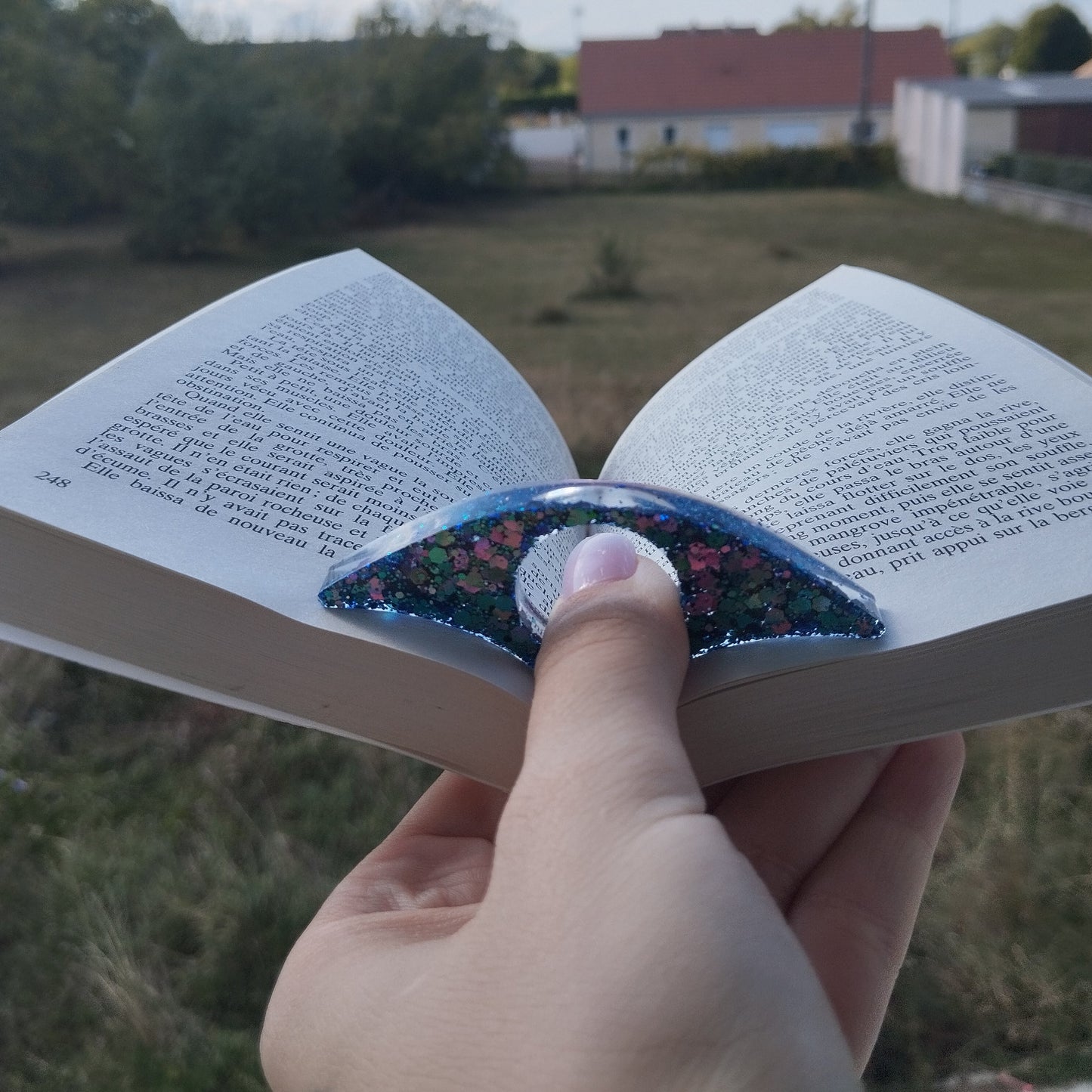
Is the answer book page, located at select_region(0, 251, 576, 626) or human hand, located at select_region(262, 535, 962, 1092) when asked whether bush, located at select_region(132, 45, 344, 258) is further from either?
human hand, located at select_region(262, 535, 962, 1092)

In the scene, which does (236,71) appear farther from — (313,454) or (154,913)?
(313,454)

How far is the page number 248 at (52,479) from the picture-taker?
0.52 m

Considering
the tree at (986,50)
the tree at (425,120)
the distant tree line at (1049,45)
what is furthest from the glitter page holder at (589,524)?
the distant tree line at (1049,45)

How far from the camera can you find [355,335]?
0.76 meters

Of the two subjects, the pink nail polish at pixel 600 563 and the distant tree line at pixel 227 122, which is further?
the distant tree line at pixel 227 122

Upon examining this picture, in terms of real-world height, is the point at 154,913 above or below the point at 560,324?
below

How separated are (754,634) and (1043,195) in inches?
205

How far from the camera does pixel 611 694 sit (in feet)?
1.44

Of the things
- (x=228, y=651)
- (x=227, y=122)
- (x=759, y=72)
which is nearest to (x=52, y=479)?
(x=228, y=651)

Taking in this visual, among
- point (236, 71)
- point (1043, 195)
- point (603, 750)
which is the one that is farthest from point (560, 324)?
point (1043, 195)

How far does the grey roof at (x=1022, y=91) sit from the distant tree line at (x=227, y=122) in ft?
11.7

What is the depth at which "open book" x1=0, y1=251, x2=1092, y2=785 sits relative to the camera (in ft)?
1.65

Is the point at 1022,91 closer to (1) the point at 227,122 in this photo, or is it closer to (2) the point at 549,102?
(1) the point at 227,122

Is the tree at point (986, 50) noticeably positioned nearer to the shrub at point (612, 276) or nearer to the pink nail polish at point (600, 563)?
the shrub at point (612, 276)
